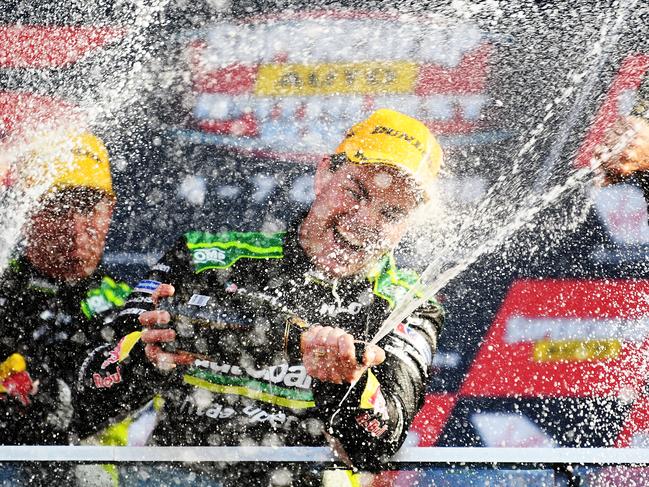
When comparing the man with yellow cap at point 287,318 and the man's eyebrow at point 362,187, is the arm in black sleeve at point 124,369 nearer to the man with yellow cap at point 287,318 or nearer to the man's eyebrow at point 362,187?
the man with yellow cap at point 287,318

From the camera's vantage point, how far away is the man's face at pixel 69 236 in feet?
8.60

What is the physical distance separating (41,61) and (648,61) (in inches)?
103

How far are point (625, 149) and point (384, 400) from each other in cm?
144

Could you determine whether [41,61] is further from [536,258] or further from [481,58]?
[536,258]

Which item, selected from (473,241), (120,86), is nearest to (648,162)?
(473,241)

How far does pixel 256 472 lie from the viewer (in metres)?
1.90

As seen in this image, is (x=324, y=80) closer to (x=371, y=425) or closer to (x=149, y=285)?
(x=149, y=285)

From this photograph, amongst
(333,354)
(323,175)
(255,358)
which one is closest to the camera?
(333,354)

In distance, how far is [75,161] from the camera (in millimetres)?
2719

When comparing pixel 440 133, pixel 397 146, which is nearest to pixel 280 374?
pixel 397 146

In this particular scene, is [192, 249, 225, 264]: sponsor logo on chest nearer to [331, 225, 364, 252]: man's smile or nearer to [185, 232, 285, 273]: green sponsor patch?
[185, 232, 285, 273]: green sponsor patch

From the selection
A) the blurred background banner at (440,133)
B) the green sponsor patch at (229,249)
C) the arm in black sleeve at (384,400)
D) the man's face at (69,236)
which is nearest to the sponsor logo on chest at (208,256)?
the green sponsor patch at (229,249)

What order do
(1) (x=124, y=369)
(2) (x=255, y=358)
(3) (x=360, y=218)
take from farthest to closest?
(3) (x=360, y=218) → (1) (x=124, y=369) → (2) (x=255, y=358)

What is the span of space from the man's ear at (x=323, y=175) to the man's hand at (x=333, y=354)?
3.04 feet
